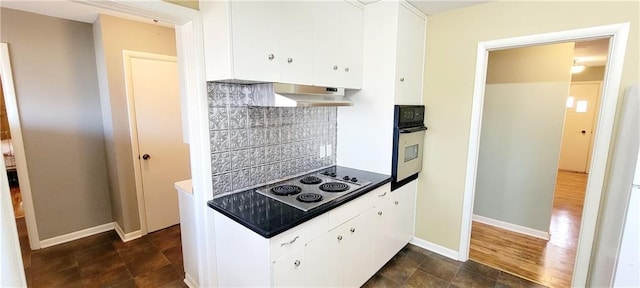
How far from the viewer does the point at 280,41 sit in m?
1.77

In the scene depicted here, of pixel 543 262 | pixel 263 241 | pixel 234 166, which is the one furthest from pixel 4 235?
pixel 543 262

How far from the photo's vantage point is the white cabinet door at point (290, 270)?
1519 mm

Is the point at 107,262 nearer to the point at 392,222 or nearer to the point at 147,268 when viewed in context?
the point at 147,268

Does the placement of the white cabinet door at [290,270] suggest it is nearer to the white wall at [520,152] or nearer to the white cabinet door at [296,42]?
the white cabinet door at [296,42]

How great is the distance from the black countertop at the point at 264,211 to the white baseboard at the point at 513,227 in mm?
2223

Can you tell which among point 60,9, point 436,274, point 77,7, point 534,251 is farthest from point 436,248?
point 60,9

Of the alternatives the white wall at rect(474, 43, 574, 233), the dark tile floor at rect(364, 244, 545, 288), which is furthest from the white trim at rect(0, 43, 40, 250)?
the white wall at rect(474, 43, 574, 233)

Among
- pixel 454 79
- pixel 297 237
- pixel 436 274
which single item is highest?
pixel 454 79

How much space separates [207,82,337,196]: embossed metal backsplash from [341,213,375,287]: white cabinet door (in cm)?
74

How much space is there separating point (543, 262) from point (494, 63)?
220cm

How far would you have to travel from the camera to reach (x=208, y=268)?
6.55ft

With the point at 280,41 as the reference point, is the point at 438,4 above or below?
above

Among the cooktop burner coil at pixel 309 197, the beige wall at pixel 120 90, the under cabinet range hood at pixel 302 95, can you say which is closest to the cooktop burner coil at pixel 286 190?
the cooktop burner coil at pixel 309 197

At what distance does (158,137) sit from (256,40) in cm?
214
